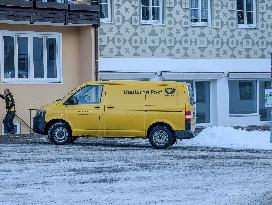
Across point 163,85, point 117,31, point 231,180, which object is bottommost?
point 231,180

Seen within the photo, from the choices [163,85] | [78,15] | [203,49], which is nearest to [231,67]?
[203,49]

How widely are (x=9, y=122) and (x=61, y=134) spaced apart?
5.93m

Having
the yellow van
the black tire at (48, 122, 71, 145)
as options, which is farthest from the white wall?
the black tire at (48, 122, 71, 145)

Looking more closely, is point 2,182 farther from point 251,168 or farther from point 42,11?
point 42,11

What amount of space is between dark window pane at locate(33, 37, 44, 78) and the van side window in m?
7.23

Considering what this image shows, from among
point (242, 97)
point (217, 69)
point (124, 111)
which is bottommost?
point (124, 111)

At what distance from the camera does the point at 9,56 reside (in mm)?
27688

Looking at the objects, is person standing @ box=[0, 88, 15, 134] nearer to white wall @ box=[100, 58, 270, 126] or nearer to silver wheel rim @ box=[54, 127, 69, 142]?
silver wheel rim @ box=[54, 127, 69, 142]

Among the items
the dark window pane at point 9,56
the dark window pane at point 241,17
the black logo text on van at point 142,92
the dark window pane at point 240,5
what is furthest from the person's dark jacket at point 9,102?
the dark window pane at point 240,5

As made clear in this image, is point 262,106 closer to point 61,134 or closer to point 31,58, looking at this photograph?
point 31,58

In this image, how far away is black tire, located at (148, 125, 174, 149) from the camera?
2070cm

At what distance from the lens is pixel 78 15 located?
27.7 m

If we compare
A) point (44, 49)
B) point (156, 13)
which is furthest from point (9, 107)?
point (156, 13)

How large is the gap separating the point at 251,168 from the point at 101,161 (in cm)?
354
